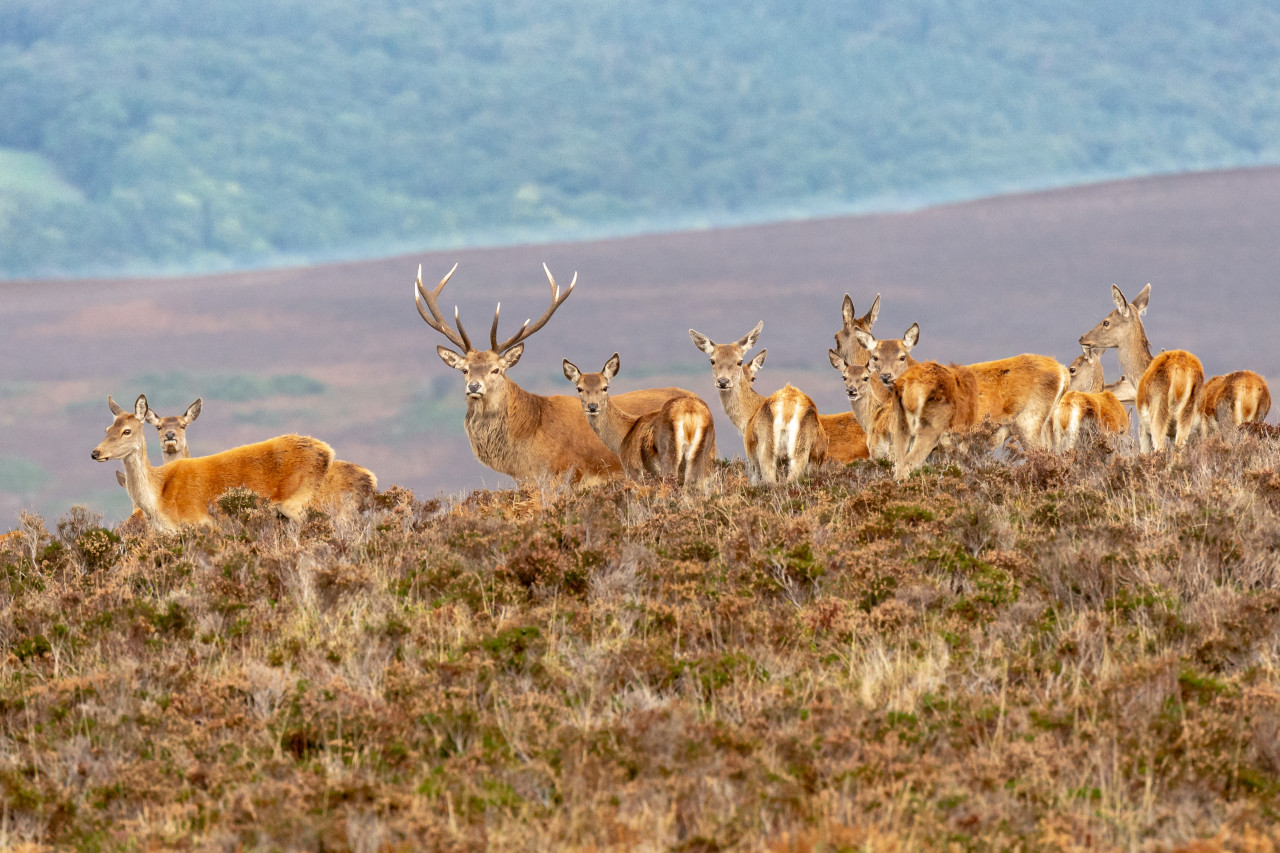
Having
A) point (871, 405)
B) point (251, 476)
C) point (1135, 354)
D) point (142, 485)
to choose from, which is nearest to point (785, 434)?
point (871, 405)

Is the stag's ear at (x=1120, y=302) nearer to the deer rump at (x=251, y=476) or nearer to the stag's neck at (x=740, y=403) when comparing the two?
the stag's neck at (x=740, y=403)

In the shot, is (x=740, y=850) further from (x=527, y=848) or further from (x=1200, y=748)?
(x=1200, y=748)

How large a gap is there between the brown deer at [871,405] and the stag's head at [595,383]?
Answer: 96.9 inches

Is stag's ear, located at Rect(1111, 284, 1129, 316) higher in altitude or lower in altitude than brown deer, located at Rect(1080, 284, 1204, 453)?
higher

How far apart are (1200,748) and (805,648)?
220cm

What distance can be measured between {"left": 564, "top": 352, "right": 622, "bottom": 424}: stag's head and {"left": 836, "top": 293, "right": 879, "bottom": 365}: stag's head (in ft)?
10.6

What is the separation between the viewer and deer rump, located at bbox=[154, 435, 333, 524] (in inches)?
555

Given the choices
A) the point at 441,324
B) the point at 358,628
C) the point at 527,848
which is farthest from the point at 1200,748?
the point at 441,324

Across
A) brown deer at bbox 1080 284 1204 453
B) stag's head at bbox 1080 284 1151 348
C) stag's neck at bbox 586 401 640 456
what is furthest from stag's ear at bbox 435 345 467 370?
stag's head at bbox 1080 284 1151 348

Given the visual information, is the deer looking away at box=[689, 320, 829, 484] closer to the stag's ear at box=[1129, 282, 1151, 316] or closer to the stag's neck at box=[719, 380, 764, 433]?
the stag's neck at box=[719, 380, 764, 433]

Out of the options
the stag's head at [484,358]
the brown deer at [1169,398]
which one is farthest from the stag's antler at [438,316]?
the brown deer at [1169,398]

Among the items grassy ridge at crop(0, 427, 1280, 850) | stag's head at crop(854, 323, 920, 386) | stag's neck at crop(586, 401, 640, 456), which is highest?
stag's head at crop(854, 323, 920, 386)

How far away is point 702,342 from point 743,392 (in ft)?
2.28

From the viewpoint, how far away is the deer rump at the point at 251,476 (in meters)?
14.1
